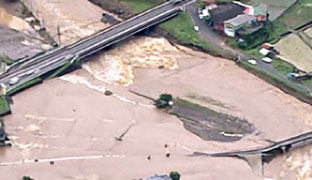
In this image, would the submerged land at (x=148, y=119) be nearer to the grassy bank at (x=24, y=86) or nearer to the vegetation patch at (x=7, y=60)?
A: the grassy bank at (x=24, y=86)

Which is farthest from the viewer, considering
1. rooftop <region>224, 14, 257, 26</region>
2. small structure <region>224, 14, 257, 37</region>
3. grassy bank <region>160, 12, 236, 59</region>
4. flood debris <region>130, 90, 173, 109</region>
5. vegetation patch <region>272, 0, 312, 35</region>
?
vegetation patch <region>272, 0, 312, 35</region>

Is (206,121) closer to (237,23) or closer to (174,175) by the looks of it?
(174,175)

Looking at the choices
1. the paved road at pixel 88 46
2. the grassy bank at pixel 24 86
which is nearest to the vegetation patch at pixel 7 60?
the paved road at pixel 88 46

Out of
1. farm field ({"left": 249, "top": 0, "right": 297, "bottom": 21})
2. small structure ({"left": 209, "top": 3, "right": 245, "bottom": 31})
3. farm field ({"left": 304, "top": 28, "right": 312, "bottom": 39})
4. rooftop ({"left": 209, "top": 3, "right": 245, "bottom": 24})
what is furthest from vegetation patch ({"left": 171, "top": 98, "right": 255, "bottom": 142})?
farm field ({"left": 249, "top": 0, "right": 297, "bottom": 21})

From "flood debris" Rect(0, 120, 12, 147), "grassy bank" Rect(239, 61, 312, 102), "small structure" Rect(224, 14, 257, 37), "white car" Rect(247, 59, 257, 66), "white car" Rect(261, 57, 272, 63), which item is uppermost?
"small structure" Rect(224, 14, 257, 37)

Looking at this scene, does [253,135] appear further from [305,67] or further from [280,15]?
[280,15]

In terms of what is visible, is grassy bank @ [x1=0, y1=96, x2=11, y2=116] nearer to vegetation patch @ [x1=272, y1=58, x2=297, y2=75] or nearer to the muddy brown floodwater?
the muddy brown floodwater

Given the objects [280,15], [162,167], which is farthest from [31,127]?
[280,15]
